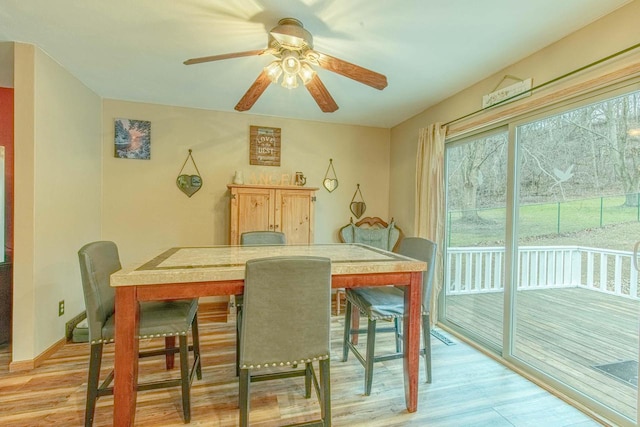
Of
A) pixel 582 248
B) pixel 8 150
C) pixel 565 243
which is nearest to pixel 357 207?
→ pixel 565 243

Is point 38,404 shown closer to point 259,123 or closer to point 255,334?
point 255,334

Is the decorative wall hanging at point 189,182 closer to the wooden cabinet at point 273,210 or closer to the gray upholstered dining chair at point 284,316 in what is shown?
the wooden cabinet at point 273,210

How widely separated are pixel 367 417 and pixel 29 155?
10.4 feet

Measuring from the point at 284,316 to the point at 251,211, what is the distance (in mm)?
2158

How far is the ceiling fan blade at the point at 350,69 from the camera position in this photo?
6.17 ft

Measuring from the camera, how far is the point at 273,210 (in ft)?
11.7

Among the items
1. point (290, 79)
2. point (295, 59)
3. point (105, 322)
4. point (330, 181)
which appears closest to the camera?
point (105, 322)

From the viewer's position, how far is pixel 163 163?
12.0 ft

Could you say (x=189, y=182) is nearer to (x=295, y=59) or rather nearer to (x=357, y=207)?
(x=357, y=207)

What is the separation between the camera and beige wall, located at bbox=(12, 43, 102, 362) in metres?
2.36

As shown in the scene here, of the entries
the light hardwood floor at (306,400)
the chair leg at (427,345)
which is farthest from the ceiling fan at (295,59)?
the light hardwood floor at (306,400)

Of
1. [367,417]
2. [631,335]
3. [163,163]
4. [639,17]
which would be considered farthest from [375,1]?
[163,163]

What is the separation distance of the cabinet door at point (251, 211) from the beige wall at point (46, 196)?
1518 mm

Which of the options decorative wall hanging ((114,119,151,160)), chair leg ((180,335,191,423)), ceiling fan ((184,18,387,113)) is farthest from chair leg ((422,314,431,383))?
decorative wall hanging ((114,119,151,160))
